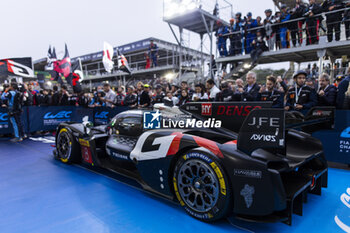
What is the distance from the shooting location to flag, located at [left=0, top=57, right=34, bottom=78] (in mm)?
9297

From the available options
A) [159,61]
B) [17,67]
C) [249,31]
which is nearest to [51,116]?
[17,67]

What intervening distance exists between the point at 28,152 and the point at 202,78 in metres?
9.60

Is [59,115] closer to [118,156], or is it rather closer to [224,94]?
[118,156]

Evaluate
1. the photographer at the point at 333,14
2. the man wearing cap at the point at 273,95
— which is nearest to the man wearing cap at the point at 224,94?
the man wearing cap at the point at 273,95

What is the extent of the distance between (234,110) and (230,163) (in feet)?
2.58

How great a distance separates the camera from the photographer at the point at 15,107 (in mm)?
6730

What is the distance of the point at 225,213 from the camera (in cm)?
213

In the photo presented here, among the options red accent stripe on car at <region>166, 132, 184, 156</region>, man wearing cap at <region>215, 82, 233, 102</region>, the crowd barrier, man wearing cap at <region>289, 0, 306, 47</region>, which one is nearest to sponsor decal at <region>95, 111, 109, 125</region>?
the crowd barrier

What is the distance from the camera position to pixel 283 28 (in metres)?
9.16

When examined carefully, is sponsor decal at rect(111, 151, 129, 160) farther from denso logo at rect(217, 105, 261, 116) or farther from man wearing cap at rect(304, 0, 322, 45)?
man wearing cap at rect(304, 0, 322, 45)

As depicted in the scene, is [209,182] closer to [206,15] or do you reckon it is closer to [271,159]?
[271,159]

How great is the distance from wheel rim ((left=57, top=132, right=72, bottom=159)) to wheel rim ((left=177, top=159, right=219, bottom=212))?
2674 mm

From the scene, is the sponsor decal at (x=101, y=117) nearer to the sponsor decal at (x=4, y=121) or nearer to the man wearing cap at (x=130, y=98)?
the man wearing cap at (x=130, y=98)

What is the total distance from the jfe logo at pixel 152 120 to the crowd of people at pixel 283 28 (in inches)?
321
